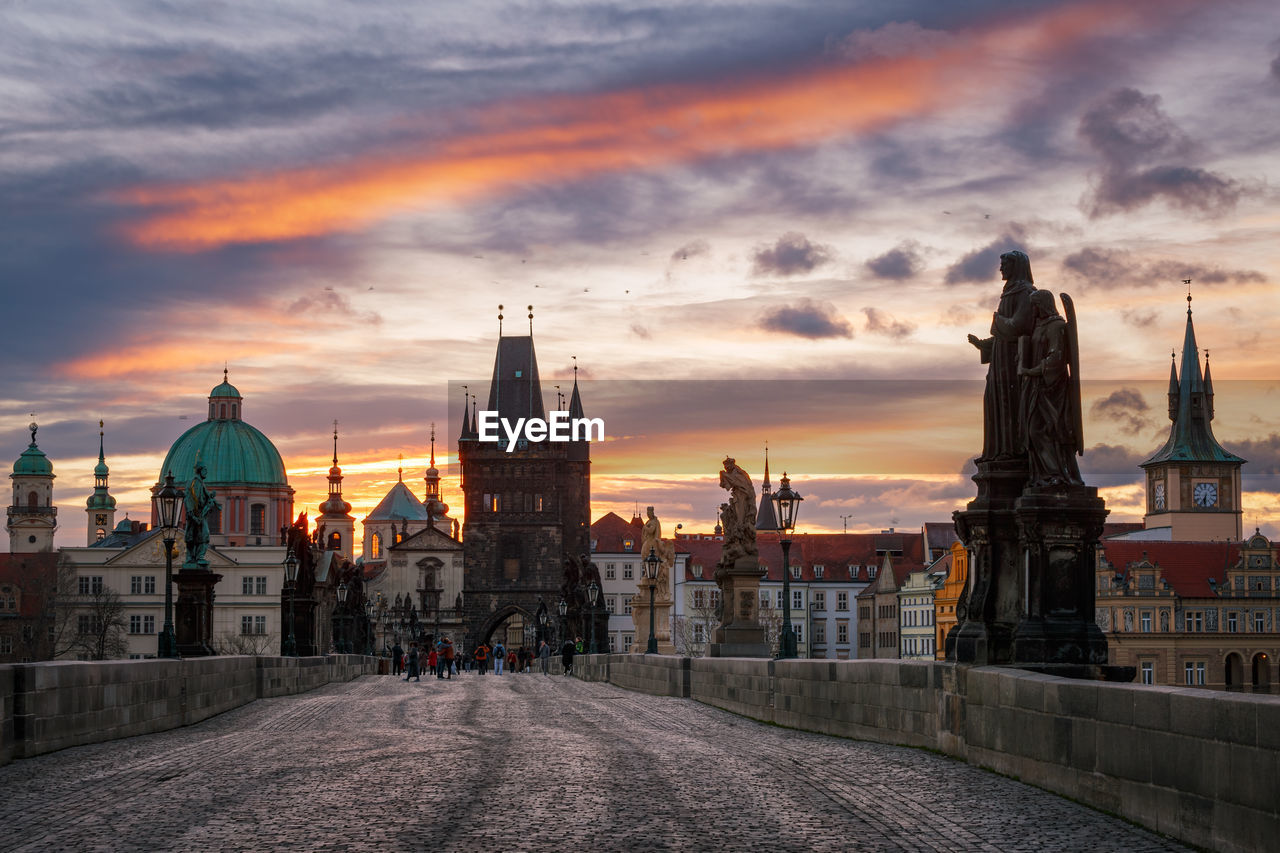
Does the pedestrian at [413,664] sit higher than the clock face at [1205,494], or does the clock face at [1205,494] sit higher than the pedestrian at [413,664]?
the clock face at [1205,494]

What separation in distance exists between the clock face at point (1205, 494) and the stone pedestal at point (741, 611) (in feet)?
458

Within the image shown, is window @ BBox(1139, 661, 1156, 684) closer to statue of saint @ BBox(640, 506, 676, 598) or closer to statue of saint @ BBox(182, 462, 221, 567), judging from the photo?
statue of saint @ BBox(640, 506, 676, 598)

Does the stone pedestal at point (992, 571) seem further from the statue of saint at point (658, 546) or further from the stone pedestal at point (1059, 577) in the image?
the statue of saint at point (658, 546)

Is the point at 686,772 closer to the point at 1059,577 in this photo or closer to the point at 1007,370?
the point at 1059,577

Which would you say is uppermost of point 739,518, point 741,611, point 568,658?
point 739,518

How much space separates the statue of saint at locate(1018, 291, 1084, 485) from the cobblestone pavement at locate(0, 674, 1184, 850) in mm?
2722

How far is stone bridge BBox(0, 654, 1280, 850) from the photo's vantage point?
1013 centimetres

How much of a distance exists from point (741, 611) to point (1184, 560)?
253 ft

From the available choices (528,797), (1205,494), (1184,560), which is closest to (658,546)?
(528,797)

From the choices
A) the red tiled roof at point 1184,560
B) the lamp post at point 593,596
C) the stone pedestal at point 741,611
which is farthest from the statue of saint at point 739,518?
the red tiled roof at point 1184,560

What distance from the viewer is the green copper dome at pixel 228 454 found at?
538 feet

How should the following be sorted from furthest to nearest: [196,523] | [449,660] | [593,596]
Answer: [593,596]
[449,660]
[196,523]

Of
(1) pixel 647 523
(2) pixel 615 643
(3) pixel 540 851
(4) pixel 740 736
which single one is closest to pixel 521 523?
(2) pixel 615 643

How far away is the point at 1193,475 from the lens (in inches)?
6417
